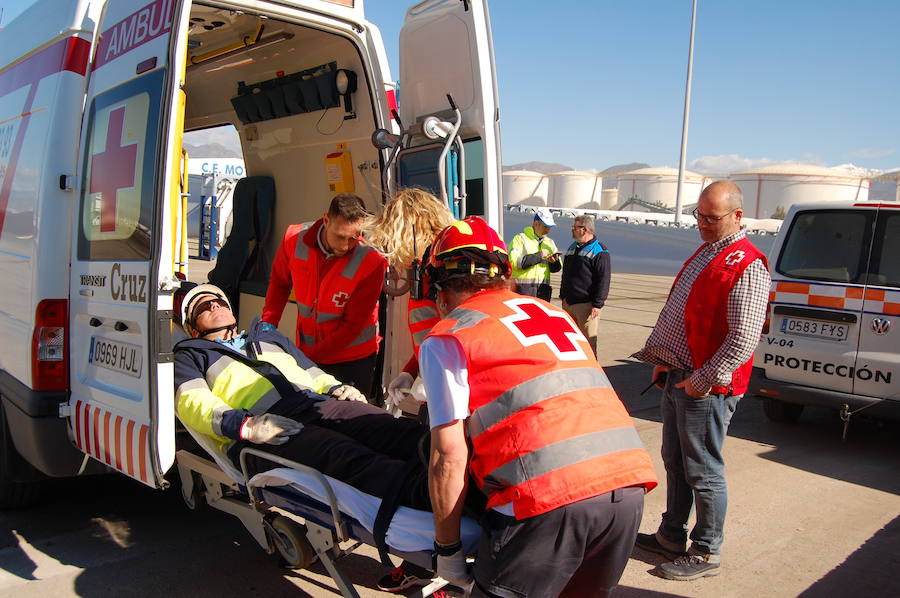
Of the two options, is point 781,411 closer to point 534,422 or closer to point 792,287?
point 792,287

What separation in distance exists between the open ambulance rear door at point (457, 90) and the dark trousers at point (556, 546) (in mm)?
2021

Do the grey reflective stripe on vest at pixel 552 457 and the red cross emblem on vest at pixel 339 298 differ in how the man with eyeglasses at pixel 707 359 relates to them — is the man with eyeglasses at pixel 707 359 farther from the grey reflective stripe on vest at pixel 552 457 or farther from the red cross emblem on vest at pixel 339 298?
→ the red cross emblem on vest at pixel 339 298

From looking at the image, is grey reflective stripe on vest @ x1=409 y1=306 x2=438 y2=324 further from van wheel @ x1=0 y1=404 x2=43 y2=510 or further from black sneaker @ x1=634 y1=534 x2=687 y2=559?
van wheel @ x1=0 y1=404 x2=43 y2=510

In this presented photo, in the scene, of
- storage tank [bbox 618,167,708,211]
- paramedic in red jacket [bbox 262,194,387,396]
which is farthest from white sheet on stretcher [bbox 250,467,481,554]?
storage tank [bbox 618,167,708,211]

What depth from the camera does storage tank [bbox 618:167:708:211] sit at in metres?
54.0

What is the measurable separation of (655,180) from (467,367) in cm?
5715

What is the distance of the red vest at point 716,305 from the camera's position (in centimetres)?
335

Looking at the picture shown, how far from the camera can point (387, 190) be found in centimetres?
456

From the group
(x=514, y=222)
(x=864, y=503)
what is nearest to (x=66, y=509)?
(x=864, y=503)

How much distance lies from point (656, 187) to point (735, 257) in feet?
182

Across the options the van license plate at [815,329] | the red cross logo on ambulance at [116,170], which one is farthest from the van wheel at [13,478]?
the van license plate at [815,329]

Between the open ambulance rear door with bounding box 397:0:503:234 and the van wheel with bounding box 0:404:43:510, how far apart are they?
2477 mm

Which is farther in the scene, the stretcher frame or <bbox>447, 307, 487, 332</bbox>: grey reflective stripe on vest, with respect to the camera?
the stretcher frame

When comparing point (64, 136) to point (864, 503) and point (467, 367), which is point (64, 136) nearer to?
point (467, 367)
